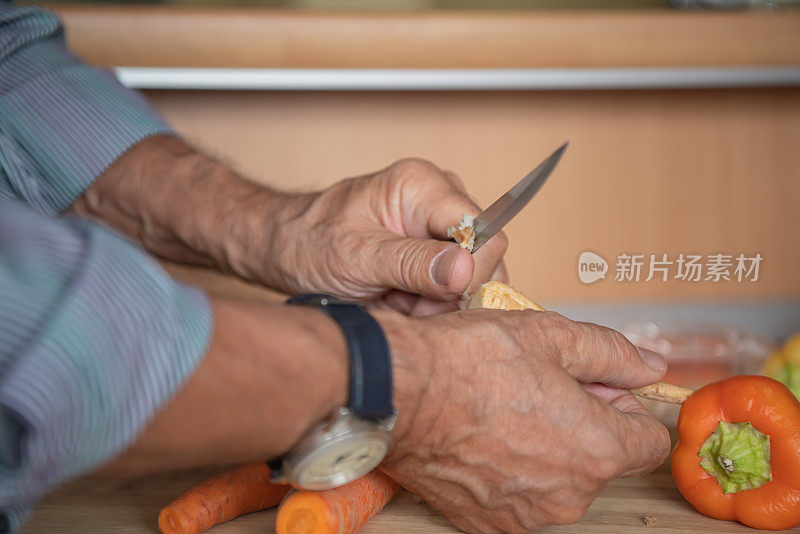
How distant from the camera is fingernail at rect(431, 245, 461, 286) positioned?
917 millimetres

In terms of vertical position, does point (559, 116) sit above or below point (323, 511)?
above

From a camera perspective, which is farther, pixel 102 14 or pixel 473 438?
pixel 102 14

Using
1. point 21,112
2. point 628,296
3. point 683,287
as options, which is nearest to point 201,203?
point 21,112

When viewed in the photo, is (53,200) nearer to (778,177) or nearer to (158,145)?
(158,145)

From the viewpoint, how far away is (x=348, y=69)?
1821 millimetres

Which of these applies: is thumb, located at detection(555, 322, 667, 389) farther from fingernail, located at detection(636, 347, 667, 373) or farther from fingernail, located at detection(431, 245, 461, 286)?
fingernail, located at detection(431, 245, 461, 286)

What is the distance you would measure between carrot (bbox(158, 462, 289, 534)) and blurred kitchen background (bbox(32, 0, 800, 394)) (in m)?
1.09

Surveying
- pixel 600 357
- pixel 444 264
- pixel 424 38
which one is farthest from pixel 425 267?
pixel 424 38

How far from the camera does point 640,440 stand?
825 mm

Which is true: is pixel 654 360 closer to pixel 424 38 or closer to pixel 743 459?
pixel 743 459

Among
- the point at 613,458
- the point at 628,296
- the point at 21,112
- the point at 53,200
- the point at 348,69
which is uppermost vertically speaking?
the point at 348,69

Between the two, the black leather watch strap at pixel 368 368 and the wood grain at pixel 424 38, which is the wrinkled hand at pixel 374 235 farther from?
the wood grain at pixel 424 38

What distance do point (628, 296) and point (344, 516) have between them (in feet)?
5.01

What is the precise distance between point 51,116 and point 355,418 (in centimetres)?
74
